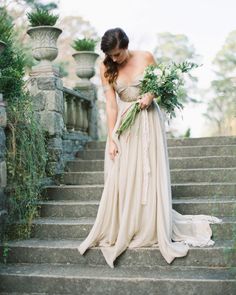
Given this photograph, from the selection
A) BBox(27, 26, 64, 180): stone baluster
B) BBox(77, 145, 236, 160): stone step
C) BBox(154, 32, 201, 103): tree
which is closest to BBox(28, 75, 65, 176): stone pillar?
BBox(27, 26, 64, 180): stone baluster

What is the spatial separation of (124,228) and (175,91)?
1.33 m

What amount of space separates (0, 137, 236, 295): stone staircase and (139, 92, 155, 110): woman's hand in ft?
3.94

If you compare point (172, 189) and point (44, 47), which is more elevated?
point (44, 47)

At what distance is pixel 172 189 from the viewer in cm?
497

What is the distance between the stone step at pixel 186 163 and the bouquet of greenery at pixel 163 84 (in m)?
1.75

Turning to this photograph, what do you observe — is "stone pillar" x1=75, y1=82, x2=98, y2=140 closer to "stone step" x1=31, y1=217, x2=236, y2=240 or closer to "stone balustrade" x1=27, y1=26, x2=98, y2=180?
"stone balustrade" x1=27, y1=26, x2=98, y2=180

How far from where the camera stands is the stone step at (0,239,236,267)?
366 cm

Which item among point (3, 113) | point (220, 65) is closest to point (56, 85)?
point (3, 113)

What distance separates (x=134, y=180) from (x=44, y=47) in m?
2.50

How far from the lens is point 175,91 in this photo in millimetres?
3910

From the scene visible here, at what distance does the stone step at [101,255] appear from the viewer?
3664 mm

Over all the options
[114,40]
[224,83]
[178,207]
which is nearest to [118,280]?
[178,207]

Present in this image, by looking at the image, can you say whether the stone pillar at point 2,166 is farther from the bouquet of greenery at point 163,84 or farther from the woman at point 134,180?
the bouquet of greenery at point 163,84

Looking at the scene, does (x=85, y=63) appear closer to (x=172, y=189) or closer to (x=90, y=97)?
(x=90, y=97)
